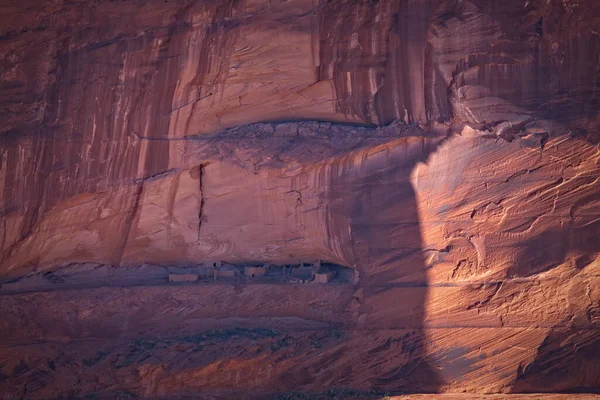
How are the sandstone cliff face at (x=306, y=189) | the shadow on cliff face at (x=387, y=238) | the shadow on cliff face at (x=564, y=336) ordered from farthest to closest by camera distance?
the shadow on cliff face at (x=387, y=238)
the sandstone cliff face at (x=306, y=189)
the shadow on cliff face at (x=564, y=336)

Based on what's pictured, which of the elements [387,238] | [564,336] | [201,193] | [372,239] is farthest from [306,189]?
[564,336]

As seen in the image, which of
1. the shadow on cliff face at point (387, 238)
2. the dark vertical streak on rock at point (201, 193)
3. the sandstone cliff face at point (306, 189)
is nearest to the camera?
the sandstone cliff face at point (306, 189)

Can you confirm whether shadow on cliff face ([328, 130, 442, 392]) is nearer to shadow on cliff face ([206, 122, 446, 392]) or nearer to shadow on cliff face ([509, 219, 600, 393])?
shadow on cliff face ([206, 122, 446, 392])

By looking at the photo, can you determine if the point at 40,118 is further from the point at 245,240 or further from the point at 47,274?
the point at 245,240

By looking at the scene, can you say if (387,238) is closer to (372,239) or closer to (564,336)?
(372,239)

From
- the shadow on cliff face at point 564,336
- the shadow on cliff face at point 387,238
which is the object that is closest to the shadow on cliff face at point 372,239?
the shadow on cliff face at point 387,238

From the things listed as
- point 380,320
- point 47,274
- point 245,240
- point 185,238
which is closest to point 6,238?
point 47,274

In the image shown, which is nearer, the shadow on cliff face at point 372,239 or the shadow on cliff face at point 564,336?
the shadow on cliff face at point 564,336

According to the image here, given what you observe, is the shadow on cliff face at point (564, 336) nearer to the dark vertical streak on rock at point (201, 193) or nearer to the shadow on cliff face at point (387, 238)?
the shadow on cliff face at point (387, 238)
